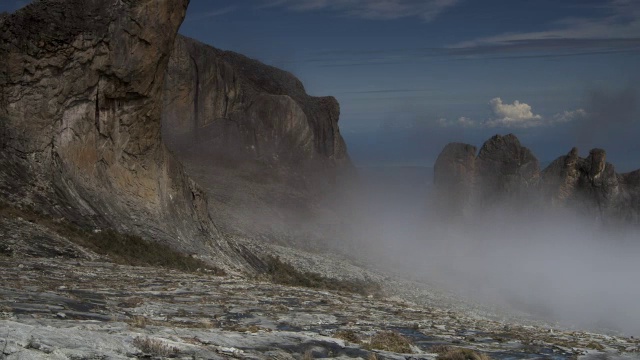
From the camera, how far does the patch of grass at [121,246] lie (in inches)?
1508

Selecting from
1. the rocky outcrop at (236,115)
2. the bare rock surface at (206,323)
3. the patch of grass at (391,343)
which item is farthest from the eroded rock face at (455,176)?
the patch of grass at (391,343)

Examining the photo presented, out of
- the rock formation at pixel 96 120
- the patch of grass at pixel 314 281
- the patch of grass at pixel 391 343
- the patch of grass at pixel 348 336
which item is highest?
the rock formation at pixel 96 120

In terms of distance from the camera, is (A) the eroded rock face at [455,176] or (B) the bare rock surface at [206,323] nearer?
(B) the bare rock surface at [206,323]

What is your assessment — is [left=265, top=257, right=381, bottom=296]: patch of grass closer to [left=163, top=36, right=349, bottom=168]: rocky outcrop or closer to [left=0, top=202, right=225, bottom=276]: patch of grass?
[left=0, top=202, right=225, bottom=276]: patch of grass

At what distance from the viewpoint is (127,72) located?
47656 millimetres

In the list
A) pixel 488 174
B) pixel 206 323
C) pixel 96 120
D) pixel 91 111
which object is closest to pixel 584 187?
pixel 488 174

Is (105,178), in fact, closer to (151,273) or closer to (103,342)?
(151,273)

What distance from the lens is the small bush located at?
1794 cm

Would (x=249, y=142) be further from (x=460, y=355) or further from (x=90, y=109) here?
(x=460, y=355)

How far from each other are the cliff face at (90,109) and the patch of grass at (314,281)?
11.5 meters

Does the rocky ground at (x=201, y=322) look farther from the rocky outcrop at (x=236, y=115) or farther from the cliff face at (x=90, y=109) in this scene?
the rocky outcrop at (x=236, y=115)

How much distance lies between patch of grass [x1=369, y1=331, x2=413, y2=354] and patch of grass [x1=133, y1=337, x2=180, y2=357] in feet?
17.6

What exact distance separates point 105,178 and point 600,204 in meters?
86.4

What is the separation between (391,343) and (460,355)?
72.7 inches
